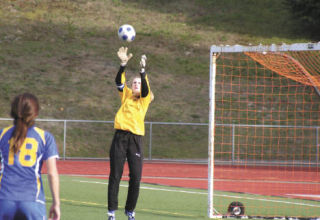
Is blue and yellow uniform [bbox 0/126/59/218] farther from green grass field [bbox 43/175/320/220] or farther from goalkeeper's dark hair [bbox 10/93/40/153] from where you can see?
green grass field [bbox 43/175/320/220]

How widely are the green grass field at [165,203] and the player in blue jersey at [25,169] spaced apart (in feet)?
15.0

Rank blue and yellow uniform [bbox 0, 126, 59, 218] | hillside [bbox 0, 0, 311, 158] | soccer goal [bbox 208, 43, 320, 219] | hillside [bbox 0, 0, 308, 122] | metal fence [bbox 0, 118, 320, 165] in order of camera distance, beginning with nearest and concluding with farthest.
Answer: blue and yellow uniform [bbox 0, 126, 59, 218] < soccer goal [bbox 208, 43, 320, 219] < metal fence [bbox 0, 118, 320, 165] < hillside [bbox 0, 0, 311, 158] < hillside [bbox 0, 0, 308, 122]

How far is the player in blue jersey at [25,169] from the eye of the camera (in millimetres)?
4566

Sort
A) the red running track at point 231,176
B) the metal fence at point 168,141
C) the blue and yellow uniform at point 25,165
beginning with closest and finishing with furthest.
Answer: the blue and yellow uniform at point 25,165, the red running track at point 231,176, the metal fence at point 168,141

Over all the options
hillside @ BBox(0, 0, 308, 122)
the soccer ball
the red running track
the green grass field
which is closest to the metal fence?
hillside @ BBox(0, 0, 308, 122)

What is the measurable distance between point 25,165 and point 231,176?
50.6 ft

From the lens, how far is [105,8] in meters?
45.4

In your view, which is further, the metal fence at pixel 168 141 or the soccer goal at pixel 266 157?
the metal fence at pixel 168 141

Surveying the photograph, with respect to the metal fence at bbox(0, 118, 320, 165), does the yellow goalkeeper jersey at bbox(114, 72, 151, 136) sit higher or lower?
higher

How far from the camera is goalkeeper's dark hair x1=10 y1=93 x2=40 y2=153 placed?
4496 mm

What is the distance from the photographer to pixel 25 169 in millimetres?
4648

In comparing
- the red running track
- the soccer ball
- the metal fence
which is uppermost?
the soccer ball

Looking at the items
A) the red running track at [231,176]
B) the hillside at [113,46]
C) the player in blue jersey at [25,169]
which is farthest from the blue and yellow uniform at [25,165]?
the hillside at [113,46]

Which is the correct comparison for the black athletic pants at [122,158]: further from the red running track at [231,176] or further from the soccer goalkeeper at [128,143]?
the red running track at [231,176]
